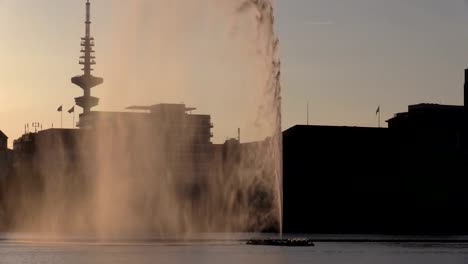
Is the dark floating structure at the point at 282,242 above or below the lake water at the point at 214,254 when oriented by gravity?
above

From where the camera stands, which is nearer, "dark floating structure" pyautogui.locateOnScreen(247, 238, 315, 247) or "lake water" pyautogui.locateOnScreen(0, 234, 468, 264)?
"lake water" pyautogui.locateOnScreen(0, 234, 468, 264)

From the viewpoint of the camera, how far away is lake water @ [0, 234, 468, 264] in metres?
95.5

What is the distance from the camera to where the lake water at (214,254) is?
313ft

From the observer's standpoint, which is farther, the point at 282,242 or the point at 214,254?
the point at 282,242

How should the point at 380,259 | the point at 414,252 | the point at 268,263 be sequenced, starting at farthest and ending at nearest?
the point at 414,252, the point at 380,259, the point at 268,263

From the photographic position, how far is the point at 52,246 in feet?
404

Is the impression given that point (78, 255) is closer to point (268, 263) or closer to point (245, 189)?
point (268, 263)

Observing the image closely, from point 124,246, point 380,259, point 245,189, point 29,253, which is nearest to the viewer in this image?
point 380,259

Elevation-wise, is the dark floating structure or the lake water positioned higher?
the dark floating structure

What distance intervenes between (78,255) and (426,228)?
102935 millimetres

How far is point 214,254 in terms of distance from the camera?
343 feet

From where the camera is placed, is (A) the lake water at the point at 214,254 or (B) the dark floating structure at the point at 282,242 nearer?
(A) the lake water at the point at 214,254

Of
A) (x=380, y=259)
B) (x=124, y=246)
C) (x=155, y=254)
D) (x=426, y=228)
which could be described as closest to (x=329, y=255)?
(x=380, y=259)

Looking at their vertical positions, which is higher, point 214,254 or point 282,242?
point 282,242
